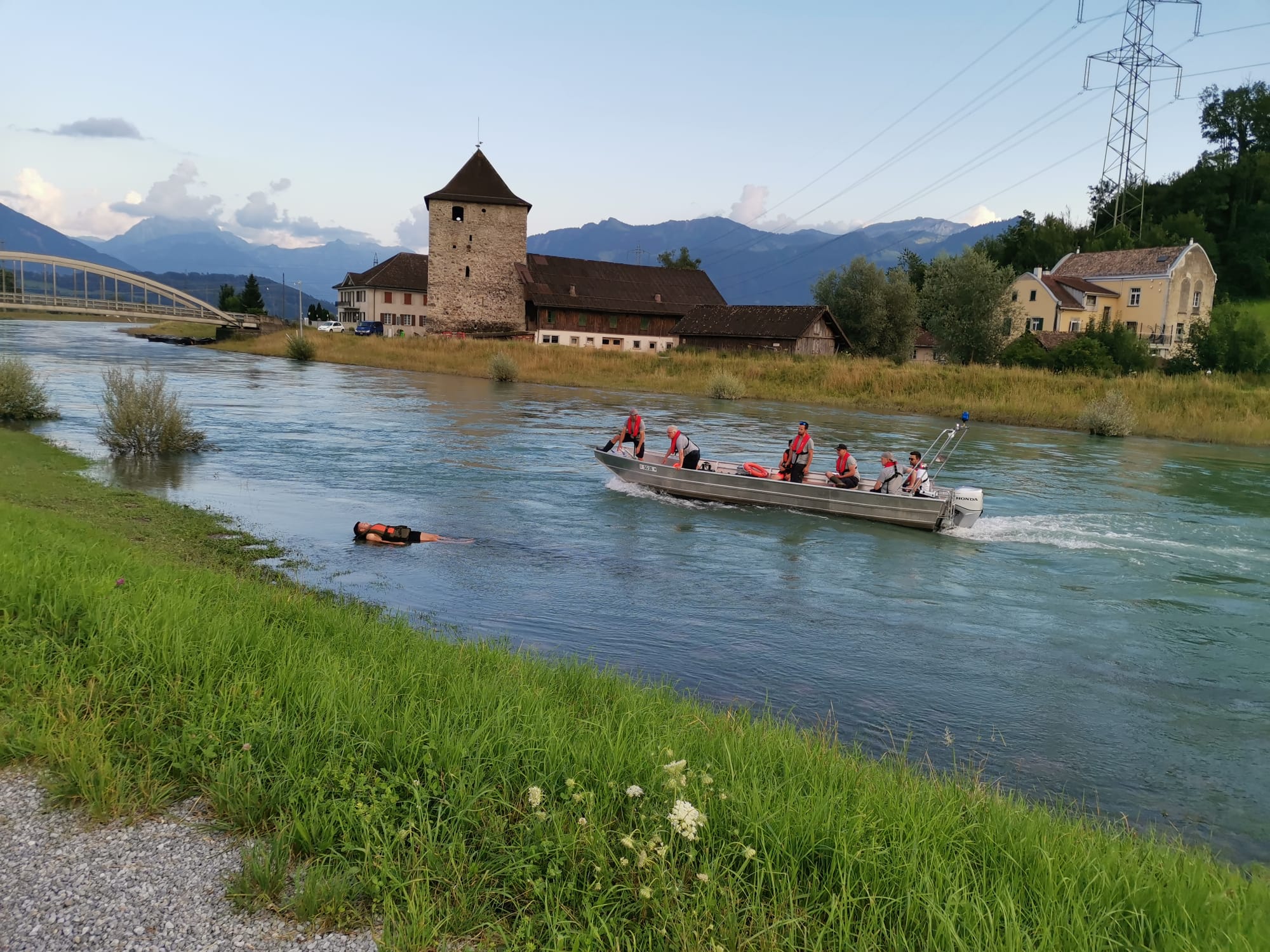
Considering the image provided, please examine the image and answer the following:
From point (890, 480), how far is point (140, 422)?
54.0 ft

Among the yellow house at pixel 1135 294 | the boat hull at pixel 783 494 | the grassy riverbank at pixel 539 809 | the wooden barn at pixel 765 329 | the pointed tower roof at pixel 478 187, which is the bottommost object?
the boat hull at pixel 783 494

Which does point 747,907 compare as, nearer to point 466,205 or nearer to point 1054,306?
point 1054,306

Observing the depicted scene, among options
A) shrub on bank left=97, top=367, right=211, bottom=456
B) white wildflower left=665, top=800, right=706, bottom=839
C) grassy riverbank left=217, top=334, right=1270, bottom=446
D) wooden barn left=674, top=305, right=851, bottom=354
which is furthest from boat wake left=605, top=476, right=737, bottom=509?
wooden barn left=674, top=305, right=851, bottom=354

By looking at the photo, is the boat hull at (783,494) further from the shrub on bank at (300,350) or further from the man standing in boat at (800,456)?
the shrub on bank at (300,350)

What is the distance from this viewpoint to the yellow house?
6322cm

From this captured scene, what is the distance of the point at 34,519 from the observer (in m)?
10.9

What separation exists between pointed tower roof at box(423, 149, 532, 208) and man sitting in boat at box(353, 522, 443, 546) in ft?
210

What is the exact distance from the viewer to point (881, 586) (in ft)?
46.1

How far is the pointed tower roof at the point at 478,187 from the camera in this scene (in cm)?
7381

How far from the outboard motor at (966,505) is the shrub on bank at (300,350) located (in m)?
51.9

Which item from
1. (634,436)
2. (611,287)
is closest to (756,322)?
(611,287)

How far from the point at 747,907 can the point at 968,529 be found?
621 inches

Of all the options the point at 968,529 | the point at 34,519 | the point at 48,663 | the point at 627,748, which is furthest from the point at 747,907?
the point at 968,529

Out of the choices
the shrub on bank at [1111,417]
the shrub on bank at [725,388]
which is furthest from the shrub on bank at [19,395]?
the shrub on bank at [1111,417]
